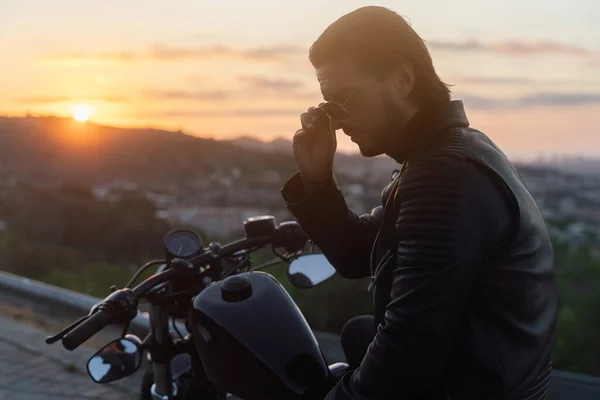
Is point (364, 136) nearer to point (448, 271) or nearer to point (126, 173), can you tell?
point (448, 271)

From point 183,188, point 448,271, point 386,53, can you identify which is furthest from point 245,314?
point 183,188

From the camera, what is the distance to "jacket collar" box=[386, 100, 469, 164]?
5.30 ft

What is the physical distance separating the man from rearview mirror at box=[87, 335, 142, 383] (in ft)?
2.91

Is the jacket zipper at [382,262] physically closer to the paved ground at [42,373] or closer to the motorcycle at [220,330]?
the motorcycle at [220,330]

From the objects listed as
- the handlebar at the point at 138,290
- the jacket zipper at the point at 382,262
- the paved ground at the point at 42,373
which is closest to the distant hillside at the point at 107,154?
the paved ground at the point at 42,373

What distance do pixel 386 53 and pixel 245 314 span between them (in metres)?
0.79

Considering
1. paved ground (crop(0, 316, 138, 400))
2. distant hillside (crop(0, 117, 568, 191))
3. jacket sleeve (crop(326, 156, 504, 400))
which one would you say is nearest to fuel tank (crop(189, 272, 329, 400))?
jacket sleeve (crop(326, 156, 504, 400))

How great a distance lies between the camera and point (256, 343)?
5.83ft

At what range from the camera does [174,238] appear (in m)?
2.42

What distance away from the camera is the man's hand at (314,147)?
1853mm

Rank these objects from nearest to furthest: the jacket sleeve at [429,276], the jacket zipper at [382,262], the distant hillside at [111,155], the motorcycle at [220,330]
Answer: the jacket sleeve at [429,276] → the jacket zipper at [382,262] → the motorcycle at [220,330] → the distant hillside at [111,155]

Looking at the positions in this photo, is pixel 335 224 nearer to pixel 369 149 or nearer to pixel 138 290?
pixel 369 149

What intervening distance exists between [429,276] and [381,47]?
59 cm

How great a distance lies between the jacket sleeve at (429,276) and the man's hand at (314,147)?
0.45 meters
